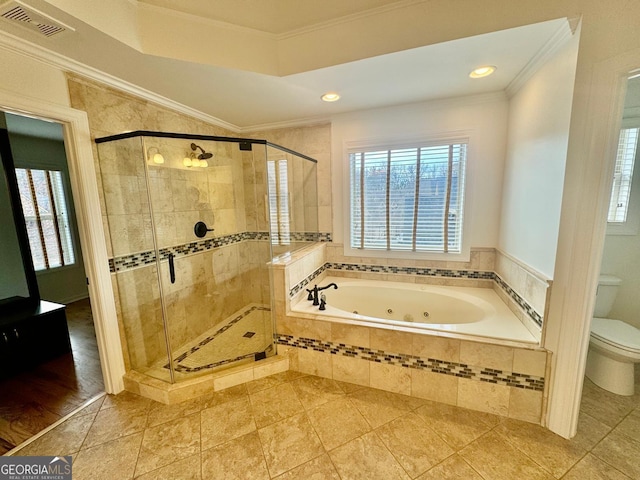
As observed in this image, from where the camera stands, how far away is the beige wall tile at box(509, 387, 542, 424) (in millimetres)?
1574

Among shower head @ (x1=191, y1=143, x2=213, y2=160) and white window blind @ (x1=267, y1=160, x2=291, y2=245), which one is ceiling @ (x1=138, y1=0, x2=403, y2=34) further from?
white window blind @ (x1=267, y1=160, x2=291, y2=245)

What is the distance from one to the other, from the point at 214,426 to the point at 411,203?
2541 millimetres

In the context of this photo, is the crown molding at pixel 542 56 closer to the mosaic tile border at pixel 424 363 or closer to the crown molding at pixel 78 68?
the mosaic tile border at pixel 424 363

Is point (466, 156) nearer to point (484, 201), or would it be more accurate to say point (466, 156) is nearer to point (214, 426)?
point (484, 201)

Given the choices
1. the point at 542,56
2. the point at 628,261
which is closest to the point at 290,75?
the point at 542,56

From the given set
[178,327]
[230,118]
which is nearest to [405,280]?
[178,327]

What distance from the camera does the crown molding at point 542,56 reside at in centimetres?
138

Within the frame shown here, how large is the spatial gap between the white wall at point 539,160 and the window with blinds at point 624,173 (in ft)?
2.64

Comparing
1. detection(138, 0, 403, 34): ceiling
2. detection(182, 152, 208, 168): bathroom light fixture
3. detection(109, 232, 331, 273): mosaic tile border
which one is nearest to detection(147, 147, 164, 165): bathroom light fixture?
detection(182, 152, 208, 168): bathroom light fixture

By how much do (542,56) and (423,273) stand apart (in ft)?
6.38

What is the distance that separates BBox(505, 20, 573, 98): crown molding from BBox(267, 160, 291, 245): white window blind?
2137 mm

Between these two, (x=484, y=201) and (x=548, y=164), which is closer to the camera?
(x=548, y=164)

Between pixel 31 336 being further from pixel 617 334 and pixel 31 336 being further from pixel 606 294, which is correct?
pixel 606 294

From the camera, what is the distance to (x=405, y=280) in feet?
9.14
